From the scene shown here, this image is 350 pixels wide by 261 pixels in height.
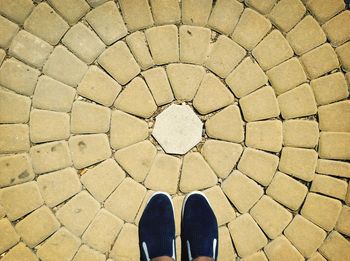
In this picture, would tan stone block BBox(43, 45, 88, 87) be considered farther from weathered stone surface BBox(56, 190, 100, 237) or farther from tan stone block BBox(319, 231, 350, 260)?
tan stone block BBox(319, 231, 350, 260)

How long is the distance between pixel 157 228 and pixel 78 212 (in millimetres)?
589

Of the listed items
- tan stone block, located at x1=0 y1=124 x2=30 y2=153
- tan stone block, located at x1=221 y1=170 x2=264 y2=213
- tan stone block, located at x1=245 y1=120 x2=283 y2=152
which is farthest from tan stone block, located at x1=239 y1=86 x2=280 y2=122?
tan stone block, located at x1=0 y1=124 x2=30 y2=153

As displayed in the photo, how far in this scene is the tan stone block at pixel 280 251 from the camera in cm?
255

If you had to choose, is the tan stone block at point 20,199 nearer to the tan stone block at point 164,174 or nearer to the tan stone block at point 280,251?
the tan stone block at point 164,174

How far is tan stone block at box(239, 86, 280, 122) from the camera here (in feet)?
8.52

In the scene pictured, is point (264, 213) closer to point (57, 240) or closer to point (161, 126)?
point (161, 126)

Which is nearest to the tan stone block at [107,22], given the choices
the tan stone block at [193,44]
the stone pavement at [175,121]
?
the stone pavement at [175,121]

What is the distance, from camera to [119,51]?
99.7 inches

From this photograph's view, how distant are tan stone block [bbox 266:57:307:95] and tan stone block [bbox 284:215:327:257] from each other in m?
1.02

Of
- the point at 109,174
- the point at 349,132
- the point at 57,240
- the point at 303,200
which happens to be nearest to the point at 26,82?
the point at 109,174

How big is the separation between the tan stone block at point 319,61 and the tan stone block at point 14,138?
2135 millimetres

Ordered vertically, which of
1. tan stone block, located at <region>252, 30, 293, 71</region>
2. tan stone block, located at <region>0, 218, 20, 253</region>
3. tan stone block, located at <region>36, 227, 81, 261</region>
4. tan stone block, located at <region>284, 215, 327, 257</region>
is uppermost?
tan stone block, located at <region>252, 30, 293, 71</region>

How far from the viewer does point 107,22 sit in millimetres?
2523

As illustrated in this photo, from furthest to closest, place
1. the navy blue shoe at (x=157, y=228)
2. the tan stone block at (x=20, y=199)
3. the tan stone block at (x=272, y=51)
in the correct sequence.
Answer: the tan stone block at (x=272, y=51) < the navy blue shoe at (x=157, y=228) < the tan stone block at (x=20, y=199)
